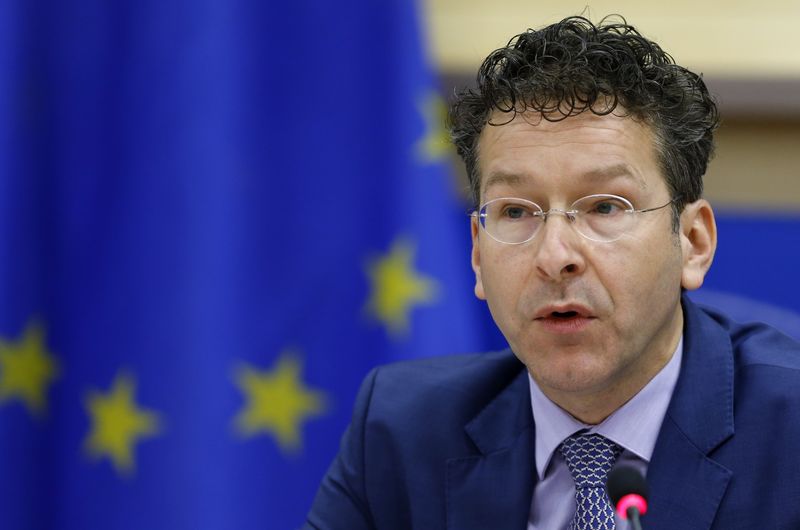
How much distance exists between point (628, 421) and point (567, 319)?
291 mm

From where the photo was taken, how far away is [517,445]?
6.91 feet

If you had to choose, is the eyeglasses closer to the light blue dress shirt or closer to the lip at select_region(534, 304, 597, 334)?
the lip at select_region(534, 304, 597, 334)

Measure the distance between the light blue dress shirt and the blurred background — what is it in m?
1.04

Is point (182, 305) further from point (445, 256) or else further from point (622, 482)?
point (622, 482)

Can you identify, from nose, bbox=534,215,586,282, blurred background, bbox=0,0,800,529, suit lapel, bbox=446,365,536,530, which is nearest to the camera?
nose, bbox=534,215,586,282

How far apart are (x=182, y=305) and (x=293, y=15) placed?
3.04 ft

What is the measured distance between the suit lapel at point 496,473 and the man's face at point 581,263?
224 mm

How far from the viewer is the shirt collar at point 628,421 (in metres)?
1.97

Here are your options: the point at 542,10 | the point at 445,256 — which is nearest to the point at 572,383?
the point at 445,256

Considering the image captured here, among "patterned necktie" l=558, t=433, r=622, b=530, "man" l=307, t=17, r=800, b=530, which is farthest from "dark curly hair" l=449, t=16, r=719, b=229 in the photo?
"patterned necktie" l=558, t=433, r=622, b=530

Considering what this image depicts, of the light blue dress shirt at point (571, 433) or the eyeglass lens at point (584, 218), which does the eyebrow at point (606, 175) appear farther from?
the light blue dress shirt at point (571, 433)

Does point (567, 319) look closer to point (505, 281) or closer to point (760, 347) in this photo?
point (505, 281)

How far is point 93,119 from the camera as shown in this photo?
3041 millimetres

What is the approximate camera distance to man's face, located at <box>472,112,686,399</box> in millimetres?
1805
